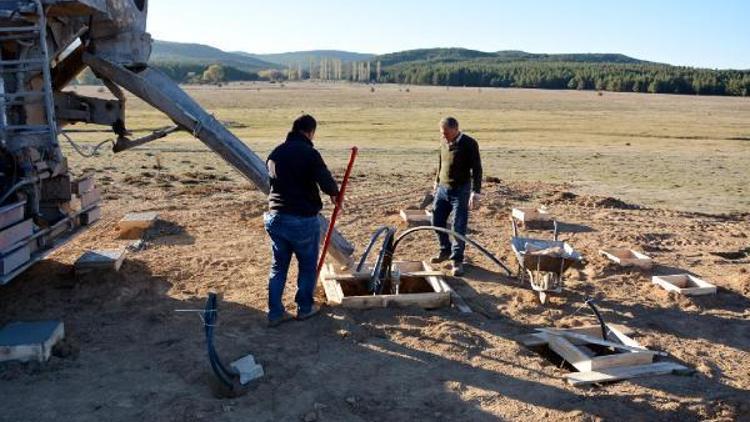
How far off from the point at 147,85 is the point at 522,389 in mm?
5129

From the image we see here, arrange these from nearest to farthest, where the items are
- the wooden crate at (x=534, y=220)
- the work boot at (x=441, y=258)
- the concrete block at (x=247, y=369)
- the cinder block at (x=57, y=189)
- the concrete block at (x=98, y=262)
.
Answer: the concrete block at (x=247, y=369)
the cinder block at (x=57, y=189)
the concrete block at (x=98, y=262)
the work boot at (x=441, y=258)
the wooden crate at (x=534, y=220)

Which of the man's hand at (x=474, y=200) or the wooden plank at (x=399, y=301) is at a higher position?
the man's hand at (x=474, y=200)

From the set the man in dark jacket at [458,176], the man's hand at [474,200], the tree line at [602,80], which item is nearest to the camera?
the man's hand at [474,200]

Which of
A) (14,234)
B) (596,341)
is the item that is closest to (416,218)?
(596,341)

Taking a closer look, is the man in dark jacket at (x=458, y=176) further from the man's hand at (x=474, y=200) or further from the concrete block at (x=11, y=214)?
the concrete block at (x=11, y=214)

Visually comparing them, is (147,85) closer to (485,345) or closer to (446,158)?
(446,158)

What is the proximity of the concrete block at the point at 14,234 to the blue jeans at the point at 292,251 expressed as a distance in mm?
2299

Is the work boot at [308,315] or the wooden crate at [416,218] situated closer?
the work boot at [308,315]

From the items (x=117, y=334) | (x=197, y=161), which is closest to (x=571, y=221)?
(x=117, y=334)

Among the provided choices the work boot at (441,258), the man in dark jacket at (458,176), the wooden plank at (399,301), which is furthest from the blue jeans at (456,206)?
the wooden plank at (399,301)

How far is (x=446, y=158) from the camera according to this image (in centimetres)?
879

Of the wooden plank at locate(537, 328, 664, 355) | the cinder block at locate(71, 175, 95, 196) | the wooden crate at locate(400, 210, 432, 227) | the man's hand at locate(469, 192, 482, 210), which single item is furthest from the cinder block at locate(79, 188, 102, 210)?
the wooden plank at locate(537, 328, 664, 355)

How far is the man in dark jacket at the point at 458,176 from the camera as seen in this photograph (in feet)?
28.1

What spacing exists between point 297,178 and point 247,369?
1.78 meters
